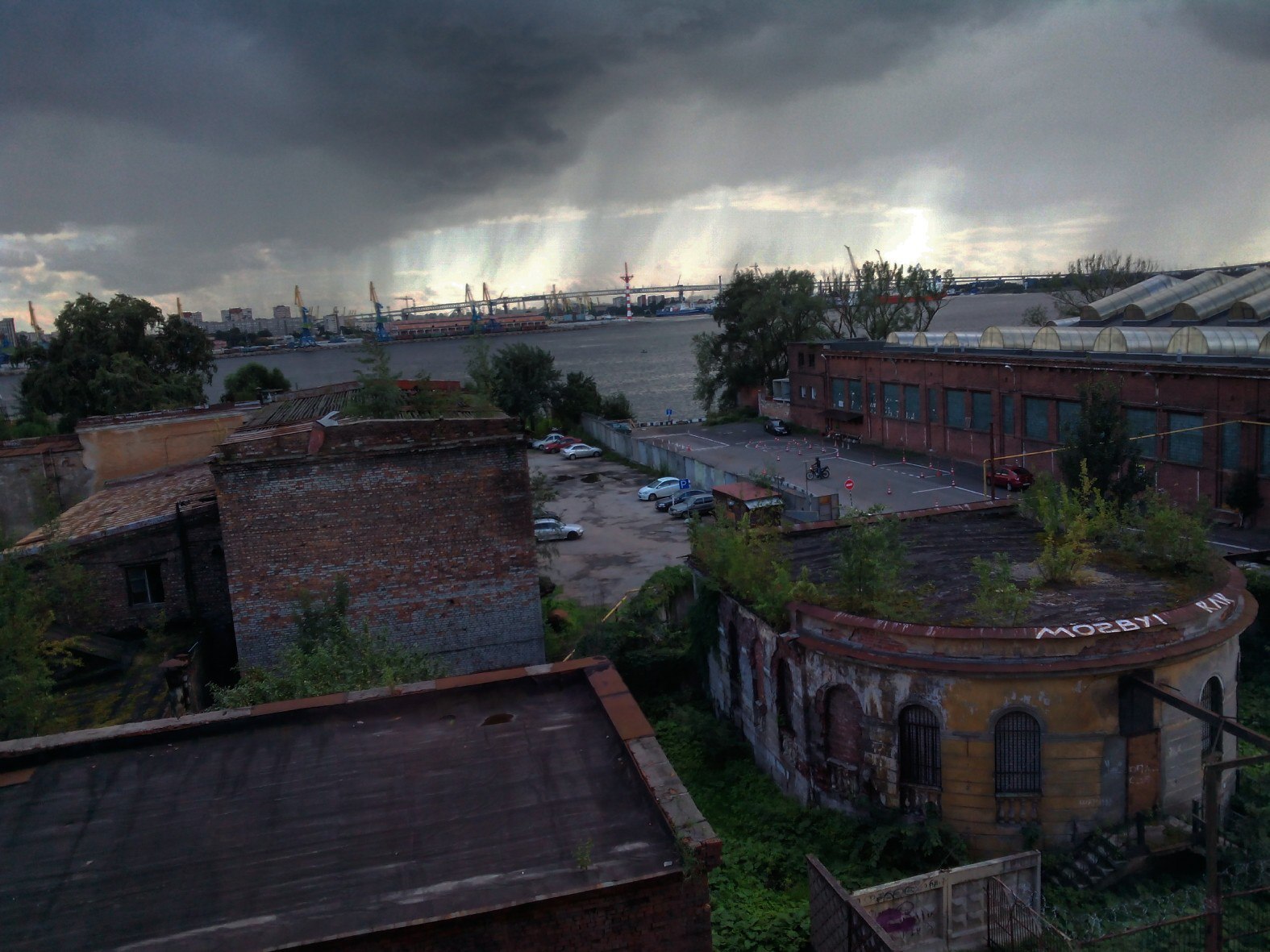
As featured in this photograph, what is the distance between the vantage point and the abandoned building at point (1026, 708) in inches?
481

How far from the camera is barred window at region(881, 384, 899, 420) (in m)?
51.7

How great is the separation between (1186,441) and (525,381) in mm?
49930

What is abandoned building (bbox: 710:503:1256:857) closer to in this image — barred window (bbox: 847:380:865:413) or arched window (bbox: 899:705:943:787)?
arched window (bbox: 899:705:943:787)

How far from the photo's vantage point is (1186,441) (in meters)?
33.3

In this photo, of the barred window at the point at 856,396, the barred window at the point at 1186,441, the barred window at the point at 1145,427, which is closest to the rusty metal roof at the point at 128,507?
the barred window at the point at 1145,427

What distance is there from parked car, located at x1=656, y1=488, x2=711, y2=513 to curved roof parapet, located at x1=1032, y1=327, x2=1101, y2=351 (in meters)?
17.3

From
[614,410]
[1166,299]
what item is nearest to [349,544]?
[1166,299]

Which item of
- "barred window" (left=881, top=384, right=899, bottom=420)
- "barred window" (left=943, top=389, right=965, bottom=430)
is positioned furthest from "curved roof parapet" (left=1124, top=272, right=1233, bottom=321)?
"barred window" (left=881, top=384, right=899, bottom=420)

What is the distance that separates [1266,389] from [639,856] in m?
32.1

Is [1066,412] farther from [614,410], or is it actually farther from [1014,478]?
[614,410]

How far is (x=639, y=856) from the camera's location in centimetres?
668

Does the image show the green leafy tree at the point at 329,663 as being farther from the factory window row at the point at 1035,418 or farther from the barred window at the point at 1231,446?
the barred window at the point at 1231,446

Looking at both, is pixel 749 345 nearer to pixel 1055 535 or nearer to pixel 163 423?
pixel 163 423

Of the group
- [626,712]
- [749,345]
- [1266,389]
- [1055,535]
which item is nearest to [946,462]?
[1266,389]
